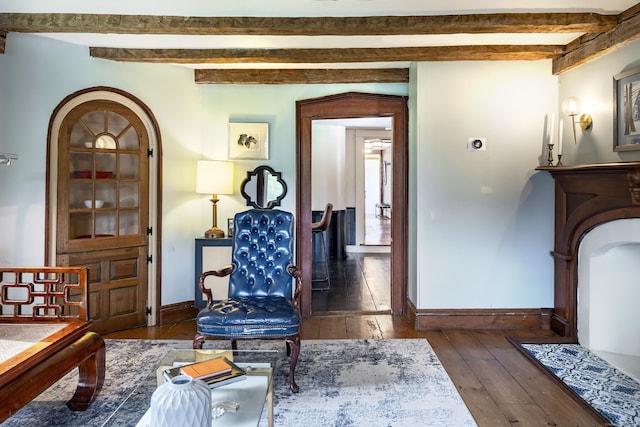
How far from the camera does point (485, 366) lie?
342cm

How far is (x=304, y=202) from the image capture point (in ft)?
15.9

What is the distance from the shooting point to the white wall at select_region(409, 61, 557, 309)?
421 cm

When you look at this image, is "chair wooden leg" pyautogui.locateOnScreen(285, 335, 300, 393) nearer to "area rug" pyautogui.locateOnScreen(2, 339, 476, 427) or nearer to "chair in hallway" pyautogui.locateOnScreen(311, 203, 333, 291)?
"area rug" pyautogui.locateOnScreen(2, 339, 476, 427)

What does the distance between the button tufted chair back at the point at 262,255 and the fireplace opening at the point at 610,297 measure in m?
2.40

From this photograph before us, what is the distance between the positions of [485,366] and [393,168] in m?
Answer: 2.13

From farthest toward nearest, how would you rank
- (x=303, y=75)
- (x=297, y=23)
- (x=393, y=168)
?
(x=393, y=168) → (x=303, y=75) → (x=297, y=23)

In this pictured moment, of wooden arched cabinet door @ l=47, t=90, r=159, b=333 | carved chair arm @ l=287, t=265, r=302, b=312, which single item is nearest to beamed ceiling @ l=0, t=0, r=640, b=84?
wooden arched cabinet door @ l=47, t=90, r=159, b=333

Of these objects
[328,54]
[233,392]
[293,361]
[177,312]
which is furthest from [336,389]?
[328,54]

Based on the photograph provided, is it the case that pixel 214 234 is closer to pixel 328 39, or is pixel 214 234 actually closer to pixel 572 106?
pixel 328 39

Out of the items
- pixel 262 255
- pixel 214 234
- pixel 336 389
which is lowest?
pixel 336 389

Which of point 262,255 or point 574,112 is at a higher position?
point 574,112

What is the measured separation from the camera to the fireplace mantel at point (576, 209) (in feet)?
10.9

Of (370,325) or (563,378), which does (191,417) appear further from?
(370,325)

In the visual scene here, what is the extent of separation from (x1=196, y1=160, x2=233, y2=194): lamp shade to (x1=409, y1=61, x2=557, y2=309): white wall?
1831 millimetres
